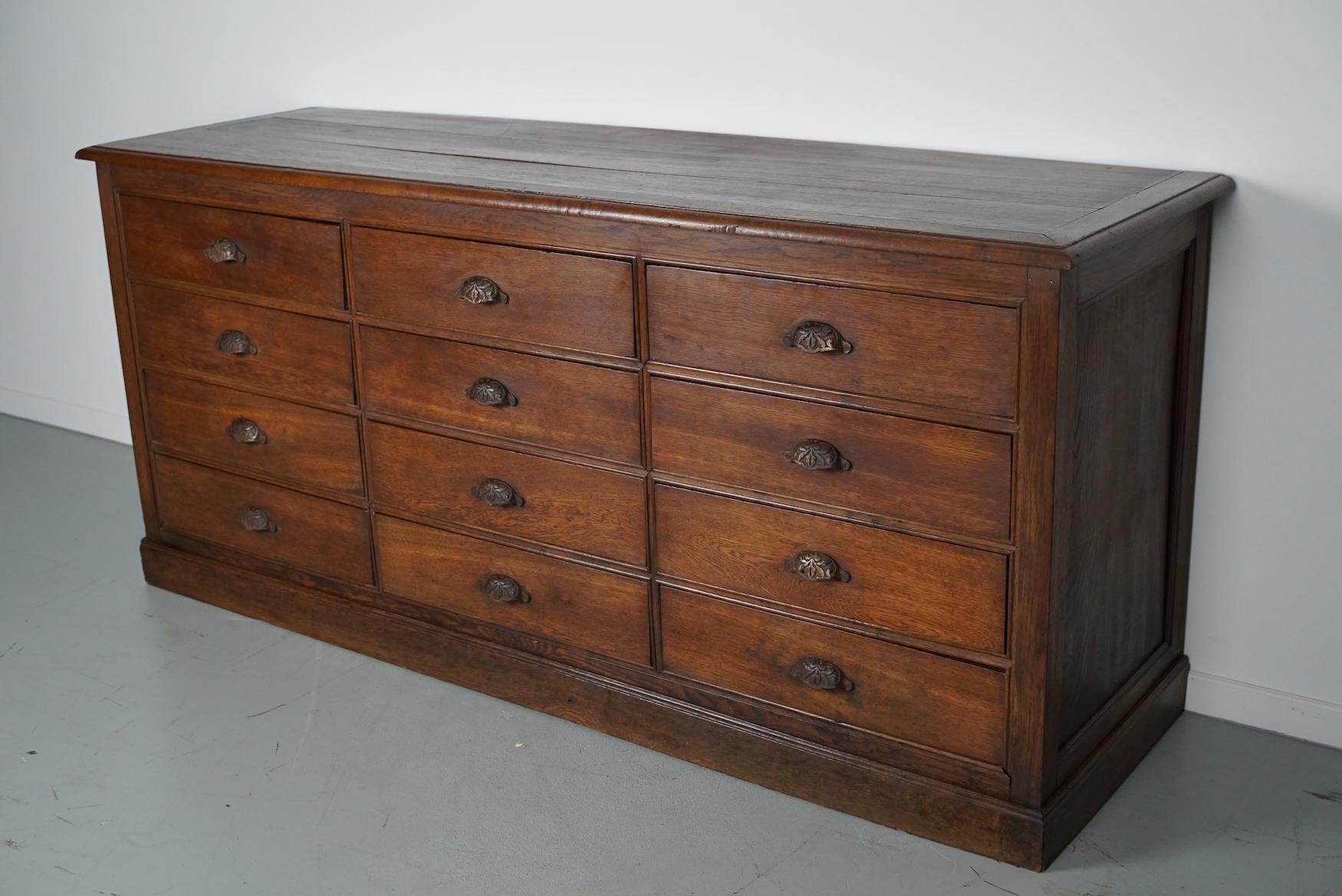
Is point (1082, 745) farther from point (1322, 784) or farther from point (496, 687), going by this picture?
point (496, 687)

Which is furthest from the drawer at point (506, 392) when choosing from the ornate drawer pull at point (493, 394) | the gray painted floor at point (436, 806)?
the gray painted floor at point (436, 806)

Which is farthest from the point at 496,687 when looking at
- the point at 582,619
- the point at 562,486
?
the point at 562,486

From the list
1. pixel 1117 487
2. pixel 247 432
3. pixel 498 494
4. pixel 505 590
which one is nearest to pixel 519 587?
pixel 505 590

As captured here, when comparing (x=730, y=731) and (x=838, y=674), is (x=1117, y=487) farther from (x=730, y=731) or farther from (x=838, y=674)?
(x=730, y=731)

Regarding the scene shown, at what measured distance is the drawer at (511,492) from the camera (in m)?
2.31

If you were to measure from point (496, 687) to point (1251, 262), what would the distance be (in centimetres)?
148

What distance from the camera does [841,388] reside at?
78.8 inches

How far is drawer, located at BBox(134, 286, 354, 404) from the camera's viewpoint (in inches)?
102

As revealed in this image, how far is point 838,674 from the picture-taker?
84.6 inches

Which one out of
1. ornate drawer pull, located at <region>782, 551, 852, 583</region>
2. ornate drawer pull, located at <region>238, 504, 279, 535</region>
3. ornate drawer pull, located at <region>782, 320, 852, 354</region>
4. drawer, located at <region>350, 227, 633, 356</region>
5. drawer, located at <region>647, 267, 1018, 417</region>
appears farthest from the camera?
ornate drawer pull, located at <region>238, 504, 279, 535</region>

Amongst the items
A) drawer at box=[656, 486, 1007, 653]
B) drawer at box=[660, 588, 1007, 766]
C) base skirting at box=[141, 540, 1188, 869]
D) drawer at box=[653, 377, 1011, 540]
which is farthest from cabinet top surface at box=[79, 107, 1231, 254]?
base skirting at box=[141, 540, 1188, 869]

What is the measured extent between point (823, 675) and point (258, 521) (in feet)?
4.25

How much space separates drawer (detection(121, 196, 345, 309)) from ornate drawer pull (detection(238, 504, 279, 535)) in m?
0.46

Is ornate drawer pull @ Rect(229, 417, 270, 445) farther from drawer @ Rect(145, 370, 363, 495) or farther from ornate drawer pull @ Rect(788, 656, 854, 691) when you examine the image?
ornate drawer pull @ Rect(788, 656, 854, 691)
